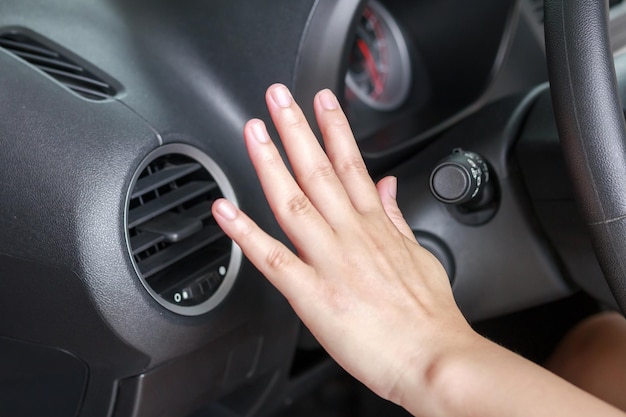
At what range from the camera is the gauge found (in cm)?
120

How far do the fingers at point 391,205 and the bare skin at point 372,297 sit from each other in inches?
1.9

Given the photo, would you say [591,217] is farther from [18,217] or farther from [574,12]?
[18,217]

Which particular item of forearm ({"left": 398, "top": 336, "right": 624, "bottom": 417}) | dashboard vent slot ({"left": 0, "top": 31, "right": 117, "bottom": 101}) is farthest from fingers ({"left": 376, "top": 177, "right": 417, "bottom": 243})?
dashboard vent slot ({"left": 0, "top": 31, "right": 117, "bottom": 101})

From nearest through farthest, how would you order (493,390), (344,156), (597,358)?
(493,390)
(344,156)
(597,358)

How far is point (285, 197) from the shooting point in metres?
0.65

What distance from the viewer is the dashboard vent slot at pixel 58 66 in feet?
2.70

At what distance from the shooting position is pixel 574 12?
68 cm

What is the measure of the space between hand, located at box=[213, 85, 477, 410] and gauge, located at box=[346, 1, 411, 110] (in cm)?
52

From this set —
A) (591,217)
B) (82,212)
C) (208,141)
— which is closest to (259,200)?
(208,141)

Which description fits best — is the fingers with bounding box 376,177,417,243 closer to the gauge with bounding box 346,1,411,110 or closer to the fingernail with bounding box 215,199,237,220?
the fingernail with bounding box 215,199,237,220

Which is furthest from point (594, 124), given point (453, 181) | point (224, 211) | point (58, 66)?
point (58, 66)

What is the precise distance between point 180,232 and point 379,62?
1.91 feet

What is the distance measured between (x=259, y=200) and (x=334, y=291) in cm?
29

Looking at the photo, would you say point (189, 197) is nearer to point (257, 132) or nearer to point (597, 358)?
point (257, 132)
